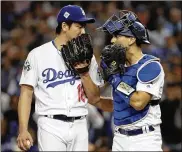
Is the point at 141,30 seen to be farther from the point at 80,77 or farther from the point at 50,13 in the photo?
the point at 50,13

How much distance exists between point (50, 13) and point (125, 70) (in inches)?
185

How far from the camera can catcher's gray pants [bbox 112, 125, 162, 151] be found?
4.22m

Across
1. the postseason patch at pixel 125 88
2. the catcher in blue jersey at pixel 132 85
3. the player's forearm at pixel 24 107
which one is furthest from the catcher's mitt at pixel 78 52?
the postseason patch at pixel 125 88

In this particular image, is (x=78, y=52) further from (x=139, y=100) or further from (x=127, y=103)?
(x=139, y=100)

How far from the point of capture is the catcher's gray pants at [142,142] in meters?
4.22

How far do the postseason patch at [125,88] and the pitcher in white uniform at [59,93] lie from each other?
0.61 metres

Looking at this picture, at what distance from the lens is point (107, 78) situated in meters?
4.44

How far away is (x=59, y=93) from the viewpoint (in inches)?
193

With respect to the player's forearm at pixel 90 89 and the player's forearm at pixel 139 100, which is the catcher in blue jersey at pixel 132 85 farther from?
the player's forearm at pixel 90 89

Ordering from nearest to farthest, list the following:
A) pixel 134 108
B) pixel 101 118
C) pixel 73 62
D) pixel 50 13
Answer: pixel 134 108
pixel 73 62
pixel 101 118
pixel 50 13

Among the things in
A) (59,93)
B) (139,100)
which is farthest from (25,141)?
(139,100)

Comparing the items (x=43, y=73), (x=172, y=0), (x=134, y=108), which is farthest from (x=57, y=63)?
(x=172, y=0)

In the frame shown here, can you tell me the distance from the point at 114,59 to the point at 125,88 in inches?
10.2

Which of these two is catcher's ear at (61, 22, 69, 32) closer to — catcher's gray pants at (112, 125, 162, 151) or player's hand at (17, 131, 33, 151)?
player's hand at (17, 131, 33, 151)
